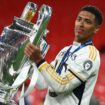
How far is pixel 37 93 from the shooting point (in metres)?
3.64

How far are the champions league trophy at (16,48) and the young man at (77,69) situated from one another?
20 centimetres

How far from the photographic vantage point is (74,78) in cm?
177

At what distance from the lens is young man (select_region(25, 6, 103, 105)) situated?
68.7 inches

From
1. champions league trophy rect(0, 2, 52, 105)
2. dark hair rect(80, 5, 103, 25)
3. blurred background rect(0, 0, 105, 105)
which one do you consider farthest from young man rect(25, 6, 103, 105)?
blurred background rect(0, 0, 105, 105)

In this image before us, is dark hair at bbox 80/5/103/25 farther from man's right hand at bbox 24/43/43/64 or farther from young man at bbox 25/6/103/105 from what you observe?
man's right hand at bbox 24/43/43/64

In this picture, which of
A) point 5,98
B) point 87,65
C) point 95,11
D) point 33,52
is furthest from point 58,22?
point 5,98

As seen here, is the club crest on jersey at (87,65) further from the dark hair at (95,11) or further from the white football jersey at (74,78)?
the dark hair at (95,11)

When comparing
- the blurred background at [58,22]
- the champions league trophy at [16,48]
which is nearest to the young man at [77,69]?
the champions league trophy at [16,48]

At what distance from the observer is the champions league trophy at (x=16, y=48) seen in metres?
1.44

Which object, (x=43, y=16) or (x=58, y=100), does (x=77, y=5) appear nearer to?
(x=58, y=100)

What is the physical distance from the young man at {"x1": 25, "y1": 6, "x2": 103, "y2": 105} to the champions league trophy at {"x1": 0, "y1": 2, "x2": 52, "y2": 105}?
20 centimetres

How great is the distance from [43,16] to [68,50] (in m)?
0.51

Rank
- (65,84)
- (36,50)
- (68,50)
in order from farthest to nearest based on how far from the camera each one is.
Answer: (68,50) < (65,84) < (36,50)

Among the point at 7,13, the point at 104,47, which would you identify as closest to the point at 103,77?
the point at 104,47
